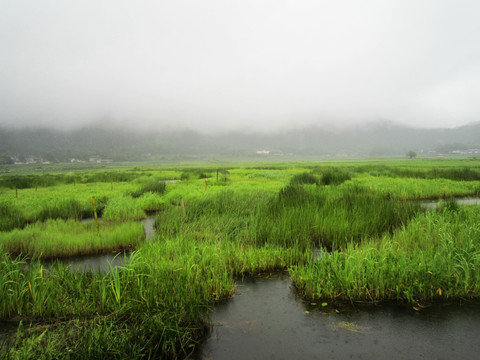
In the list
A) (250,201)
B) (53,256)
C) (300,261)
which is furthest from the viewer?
(250,201)

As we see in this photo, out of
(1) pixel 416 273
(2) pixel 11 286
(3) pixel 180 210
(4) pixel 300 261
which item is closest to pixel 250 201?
(3) pixel 180 210

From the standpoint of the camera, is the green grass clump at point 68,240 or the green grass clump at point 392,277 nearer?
the green grass clump at point 392,277

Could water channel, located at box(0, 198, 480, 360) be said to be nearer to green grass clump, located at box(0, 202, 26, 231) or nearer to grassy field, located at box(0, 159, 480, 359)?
grassy field, located at box(0, 159, 480, 359)

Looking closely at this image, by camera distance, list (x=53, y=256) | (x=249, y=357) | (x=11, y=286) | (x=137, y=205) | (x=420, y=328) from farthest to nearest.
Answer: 1. (x=137, y=205)
2. (x=53, y=256)
3. (x=11, y=286)
4. (x=420, y=328)
5. (x=249, y=357)

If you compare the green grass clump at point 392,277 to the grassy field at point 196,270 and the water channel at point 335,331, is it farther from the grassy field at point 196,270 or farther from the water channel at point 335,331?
the water channel at point 335,331

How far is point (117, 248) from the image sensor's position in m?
9.79

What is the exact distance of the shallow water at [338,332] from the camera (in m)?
4.64

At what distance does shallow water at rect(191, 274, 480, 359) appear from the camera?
4.64m

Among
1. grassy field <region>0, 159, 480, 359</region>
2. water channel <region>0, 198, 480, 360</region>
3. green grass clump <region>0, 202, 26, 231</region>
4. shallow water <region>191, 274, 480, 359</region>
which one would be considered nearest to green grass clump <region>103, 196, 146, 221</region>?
grassy field <region>0, 159, 480, 359</region>

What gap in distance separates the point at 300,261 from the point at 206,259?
2905mm

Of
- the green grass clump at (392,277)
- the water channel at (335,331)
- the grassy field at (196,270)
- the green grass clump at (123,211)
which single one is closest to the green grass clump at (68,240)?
the grassy field at (196,270)

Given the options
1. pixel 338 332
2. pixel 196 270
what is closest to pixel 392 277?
pixel 338 332

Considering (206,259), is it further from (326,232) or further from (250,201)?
(250,201)

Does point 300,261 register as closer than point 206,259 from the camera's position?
No
